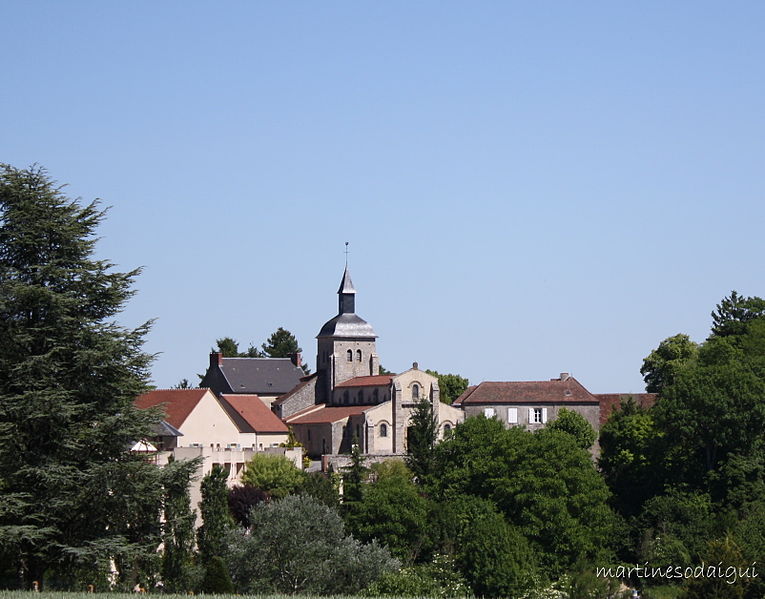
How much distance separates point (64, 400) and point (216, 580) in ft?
49.1

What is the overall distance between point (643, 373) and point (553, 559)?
47.4 metres

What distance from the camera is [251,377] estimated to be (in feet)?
345

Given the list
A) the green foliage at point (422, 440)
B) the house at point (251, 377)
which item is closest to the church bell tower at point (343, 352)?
the house at point (251, 377)

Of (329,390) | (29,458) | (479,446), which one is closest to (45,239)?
(29,458)

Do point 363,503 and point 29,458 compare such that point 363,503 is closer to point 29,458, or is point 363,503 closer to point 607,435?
point 607,435

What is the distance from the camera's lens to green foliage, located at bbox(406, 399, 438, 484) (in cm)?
7371

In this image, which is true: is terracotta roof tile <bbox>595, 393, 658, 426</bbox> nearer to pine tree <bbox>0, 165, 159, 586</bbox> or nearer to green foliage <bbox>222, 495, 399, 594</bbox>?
green foliage <bbox>222, 495, 399, 594</bbox>

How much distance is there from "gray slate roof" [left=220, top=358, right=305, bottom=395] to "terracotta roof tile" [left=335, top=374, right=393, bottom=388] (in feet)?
29.8

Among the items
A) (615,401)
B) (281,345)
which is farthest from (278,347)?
(615,401)

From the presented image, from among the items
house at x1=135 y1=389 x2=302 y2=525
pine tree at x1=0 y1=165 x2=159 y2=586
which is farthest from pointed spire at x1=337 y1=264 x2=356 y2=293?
pine tree at x1=0 y1=165 x2=159 y2=586

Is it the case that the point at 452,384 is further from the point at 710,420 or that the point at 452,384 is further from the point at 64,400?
the point at 64,400

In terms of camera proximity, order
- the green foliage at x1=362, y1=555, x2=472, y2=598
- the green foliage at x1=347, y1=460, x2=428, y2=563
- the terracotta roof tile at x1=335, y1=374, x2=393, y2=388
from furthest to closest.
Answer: the terracotta roof tile at x1=335, y1=374, x2=393, y2=388 < the green foliage at x1=347, y1=460, x2=428, y2=563 < the green foliage at x1=362, y1=555, x2=472, y2=598

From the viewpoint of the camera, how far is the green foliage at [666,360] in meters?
96.4

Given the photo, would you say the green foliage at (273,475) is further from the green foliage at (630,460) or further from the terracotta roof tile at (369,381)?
the terracotta roof tile at (369,381)
